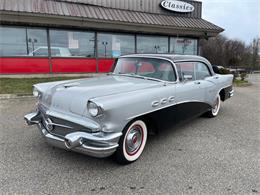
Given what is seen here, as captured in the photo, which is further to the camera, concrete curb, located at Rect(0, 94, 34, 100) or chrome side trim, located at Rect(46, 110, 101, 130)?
concrete curb, located at Rect(0, 94, 34, 100)

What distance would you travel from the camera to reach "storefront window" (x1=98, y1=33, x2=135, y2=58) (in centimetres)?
1161

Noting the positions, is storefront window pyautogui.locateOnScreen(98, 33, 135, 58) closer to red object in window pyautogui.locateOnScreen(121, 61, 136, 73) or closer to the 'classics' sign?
the 'classics' sign

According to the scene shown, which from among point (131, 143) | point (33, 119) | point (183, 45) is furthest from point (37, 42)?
point (131, 143)

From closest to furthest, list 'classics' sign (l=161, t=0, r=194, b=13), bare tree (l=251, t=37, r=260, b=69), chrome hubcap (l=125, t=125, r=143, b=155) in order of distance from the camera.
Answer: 1. chrome hubcap (l=125, t=125, r=143, b=155)
2. 'classics' sign (l=161, t=0, r=194, b=13)
3. bare tree (l=251, t=37, r=260, b=69)

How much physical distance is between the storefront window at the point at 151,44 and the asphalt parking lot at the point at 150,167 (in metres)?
9.26

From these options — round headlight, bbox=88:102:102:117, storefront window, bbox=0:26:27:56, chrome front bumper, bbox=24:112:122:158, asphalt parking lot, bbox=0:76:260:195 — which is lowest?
asphalt parking lot, bbox=0:76:260:195

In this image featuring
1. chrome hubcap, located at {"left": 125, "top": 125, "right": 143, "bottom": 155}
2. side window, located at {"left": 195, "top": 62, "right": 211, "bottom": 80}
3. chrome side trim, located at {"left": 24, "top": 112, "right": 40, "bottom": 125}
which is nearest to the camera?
chrome hubcap, located at {"left": 125, "top": 125, "right": 143, "bottom": 155}

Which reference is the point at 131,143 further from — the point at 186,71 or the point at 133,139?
the point at 186,71

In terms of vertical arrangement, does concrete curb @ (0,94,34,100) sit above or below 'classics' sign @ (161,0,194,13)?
below

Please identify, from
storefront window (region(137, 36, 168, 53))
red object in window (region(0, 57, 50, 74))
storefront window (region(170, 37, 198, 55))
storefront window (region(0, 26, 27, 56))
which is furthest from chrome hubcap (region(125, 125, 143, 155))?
→ storefront window (region(170, 37, 198, 55))

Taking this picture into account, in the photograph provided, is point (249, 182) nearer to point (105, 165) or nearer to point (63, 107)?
point (105, 165)

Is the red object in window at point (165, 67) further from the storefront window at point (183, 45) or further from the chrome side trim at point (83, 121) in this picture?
the storefront window at point (183, 45)

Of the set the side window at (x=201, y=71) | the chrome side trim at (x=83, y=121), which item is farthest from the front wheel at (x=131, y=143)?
the side window at (x=201, y=71)

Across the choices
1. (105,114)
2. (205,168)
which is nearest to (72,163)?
(105,114)
